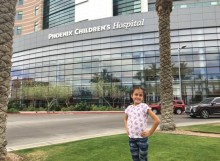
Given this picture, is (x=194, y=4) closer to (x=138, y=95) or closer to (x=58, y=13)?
(x=58, y=13)

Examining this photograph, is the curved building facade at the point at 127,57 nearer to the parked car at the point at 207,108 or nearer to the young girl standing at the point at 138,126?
the parked car at the point at 207,108

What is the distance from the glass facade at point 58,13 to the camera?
60.5m

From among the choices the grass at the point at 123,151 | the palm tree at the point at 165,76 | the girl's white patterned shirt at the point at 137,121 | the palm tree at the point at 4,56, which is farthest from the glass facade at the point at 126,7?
the girl's white patterned shirt at the point at 137,121

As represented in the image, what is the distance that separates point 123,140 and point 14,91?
160 ft

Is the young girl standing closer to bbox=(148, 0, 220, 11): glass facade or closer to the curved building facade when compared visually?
the curved building facade

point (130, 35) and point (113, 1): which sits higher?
point (113, 1)

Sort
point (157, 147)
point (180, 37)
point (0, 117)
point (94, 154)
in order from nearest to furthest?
point (0, 117), point (94, 154), point (157, 147), point (180, 37)

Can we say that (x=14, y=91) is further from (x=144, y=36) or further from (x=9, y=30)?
(x=9, y=30)

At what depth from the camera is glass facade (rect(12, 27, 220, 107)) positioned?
138 ft

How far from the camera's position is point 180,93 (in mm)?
Result: 41594

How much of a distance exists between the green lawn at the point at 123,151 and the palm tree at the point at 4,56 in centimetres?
118

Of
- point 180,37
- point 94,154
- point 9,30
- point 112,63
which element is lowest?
point 94,154

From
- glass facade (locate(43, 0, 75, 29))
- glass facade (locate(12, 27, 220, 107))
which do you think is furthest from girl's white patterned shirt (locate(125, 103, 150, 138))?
glass facade (locate(43, 0, 75, 29))

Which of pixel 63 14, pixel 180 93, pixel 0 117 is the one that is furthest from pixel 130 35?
pixel 0 117
